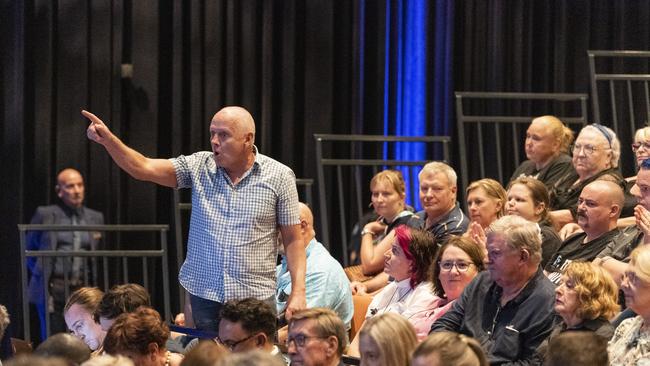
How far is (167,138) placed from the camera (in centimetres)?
811

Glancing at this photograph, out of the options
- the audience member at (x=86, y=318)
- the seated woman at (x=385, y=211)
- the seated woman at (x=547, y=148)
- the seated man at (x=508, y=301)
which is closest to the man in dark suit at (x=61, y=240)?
the seated woman at (x=385, y=211)

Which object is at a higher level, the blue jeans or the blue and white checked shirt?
the blue and white checked shirt

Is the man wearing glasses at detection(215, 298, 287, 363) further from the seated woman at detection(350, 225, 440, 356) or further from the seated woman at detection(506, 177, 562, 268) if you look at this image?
the seated woman at detection(506, 177, 562, 268)

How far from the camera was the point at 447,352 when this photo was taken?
3.33 metres

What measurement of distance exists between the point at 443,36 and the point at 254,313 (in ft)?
14.9

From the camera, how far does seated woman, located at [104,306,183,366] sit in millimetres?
4102

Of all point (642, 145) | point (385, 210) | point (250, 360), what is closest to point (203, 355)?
point (250, 360)

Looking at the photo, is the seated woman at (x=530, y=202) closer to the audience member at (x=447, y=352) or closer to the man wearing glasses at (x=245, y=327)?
the man wearing glasses at (x=245, y=327)

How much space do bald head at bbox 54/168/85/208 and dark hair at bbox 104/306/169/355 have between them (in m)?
3.75

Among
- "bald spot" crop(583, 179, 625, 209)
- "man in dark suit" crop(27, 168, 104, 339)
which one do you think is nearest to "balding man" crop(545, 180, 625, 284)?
"bald spot" crop(583, 179, 625, 209)

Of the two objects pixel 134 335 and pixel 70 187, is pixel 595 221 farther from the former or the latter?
pixel 70 187

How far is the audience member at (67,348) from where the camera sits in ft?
11.6

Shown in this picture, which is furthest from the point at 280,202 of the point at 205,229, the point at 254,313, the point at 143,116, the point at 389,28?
the point at 389,28

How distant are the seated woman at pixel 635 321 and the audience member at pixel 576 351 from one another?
3.03ft
